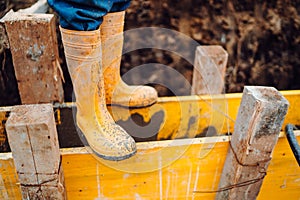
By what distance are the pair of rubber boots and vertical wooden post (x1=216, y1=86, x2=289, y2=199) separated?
0.39m

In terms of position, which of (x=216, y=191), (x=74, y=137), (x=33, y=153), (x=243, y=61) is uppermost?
(x=33, y=153)

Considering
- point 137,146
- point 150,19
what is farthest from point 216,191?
point 150,19

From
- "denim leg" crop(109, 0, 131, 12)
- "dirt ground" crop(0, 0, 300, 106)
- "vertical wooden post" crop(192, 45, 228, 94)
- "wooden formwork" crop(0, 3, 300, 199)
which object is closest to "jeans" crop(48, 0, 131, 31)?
"denim leg" crop(109, 0, 131, 12)

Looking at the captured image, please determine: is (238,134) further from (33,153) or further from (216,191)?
(33,153)

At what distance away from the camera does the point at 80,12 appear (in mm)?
1033

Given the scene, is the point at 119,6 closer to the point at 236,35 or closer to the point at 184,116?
the point at 184,116

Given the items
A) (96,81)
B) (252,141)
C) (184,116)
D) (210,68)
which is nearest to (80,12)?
(96,81)

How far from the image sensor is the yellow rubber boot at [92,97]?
3.69 feet

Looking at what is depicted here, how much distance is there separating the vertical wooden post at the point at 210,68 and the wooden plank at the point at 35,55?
0.78m

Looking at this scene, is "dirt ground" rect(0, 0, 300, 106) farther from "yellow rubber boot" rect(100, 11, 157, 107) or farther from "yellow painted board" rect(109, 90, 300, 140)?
"yellow rubber boot" rect(100, 11, 157, 107)

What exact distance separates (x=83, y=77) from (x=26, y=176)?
386mm

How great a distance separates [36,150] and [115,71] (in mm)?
548

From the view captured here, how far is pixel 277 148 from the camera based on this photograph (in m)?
1.34

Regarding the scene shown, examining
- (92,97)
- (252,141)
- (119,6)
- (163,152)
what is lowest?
(163,152)
